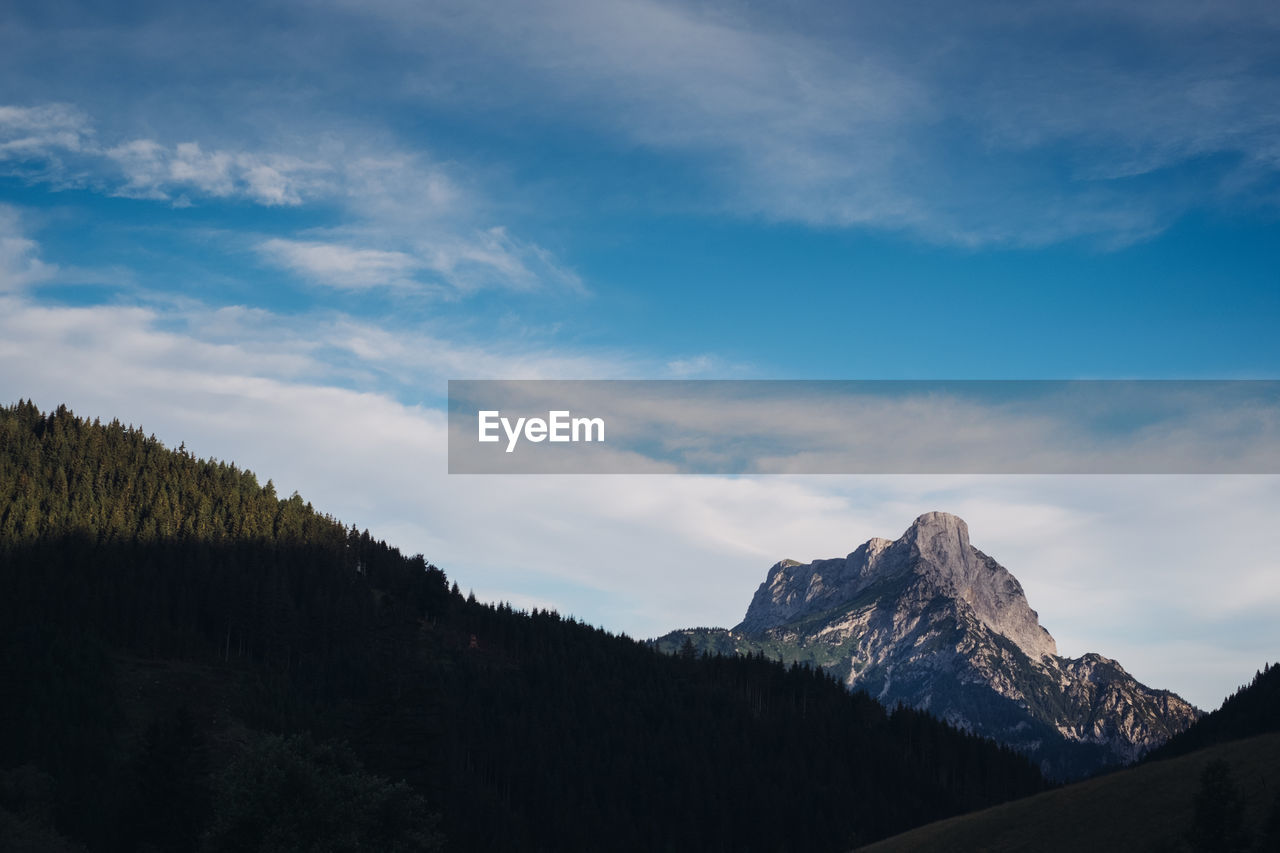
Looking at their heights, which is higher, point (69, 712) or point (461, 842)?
point (69, 712)

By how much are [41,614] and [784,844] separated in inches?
5342

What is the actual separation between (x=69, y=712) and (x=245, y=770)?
83.2 m

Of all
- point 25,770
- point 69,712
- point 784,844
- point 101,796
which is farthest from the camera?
point 784,844

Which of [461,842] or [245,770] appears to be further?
[461,842]

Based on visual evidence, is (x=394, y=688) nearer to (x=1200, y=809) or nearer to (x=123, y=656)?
(x=1200, y=809)

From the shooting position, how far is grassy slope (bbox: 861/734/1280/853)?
10156 centimetres

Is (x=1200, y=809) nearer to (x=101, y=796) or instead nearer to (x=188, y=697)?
(x=101, y=796)

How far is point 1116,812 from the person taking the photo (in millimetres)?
109000

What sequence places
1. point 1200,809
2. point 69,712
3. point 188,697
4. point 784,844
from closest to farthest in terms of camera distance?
point 1200,809
point 69,712
point 188,697
point 784,844

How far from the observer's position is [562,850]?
184 m

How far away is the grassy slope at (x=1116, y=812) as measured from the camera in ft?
333

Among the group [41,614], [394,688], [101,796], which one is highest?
[41,614]

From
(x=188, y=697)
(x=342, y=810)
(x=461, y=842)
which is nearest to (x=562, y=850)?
(x=461, y=842)

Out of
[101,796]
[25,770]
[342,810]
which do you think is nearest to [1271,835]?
[342,810]
